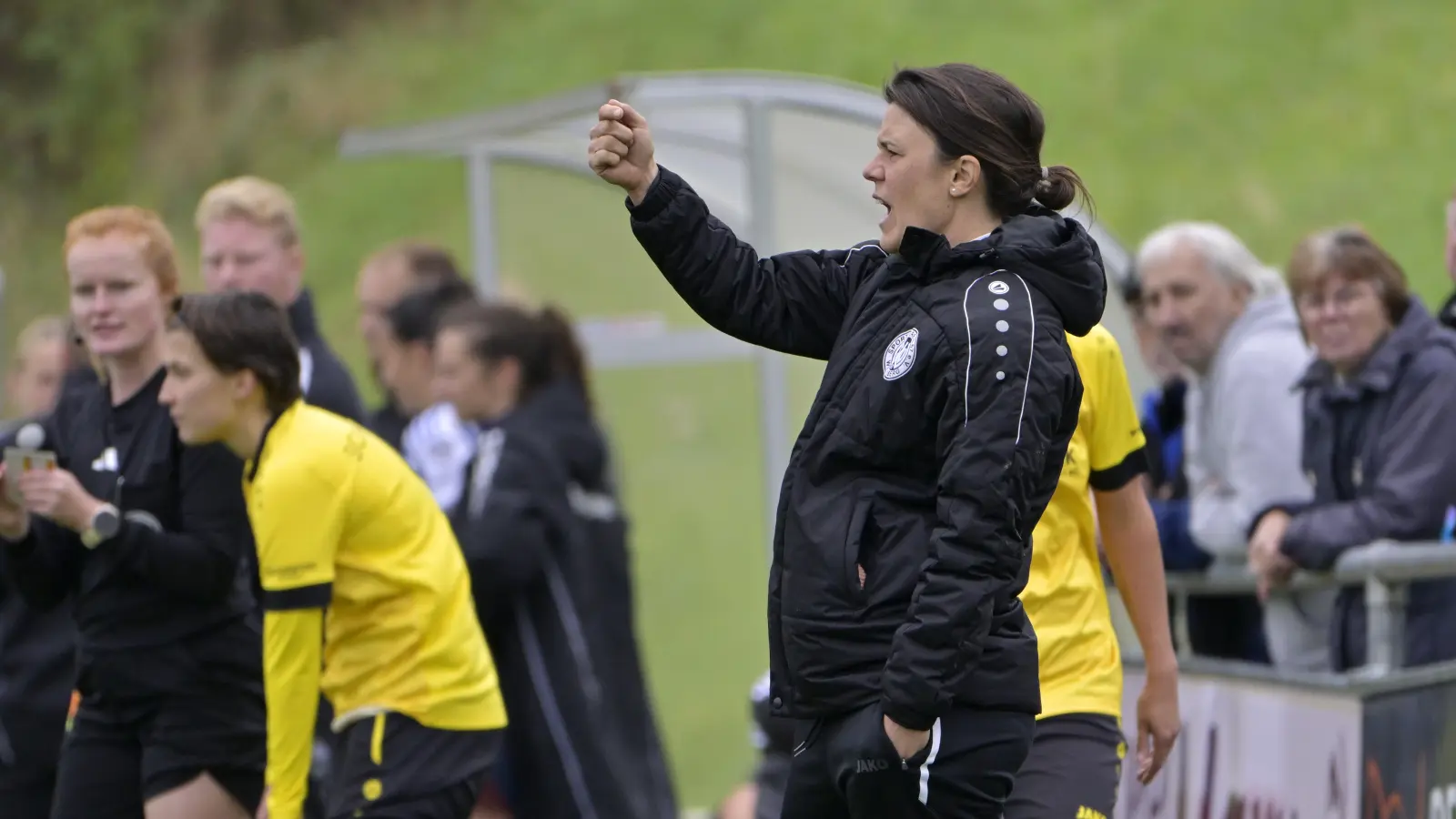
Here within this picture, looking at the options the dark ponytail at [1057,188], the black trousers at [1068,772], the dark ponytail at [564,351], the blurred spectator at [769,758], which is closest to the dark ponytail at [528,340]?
the dark ponytail at [564,351]

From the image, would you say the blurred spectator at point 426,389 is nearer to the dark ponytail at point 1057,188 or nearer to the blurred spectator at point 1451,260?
the blurred spectator at point 1451,260

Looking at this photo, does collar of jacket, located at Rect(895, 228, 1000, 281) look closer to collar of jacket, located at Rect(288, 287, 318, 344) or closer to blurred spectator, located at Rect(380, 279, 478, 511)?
collar of jacket, located at Rect(288, 287, 318, 344)

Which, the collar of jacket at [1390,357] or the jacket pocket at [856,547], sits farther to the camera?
the collar of jacket at [1390,357]

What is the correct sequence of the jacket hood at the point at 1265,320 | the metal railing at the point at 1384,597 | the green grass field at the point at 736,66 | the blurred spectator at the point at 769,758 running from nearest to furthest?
the metal railing at the point at 1384,597
the blurred spectator at the point at 769,758
the jacket hood at the point at 1265,320
the green grass field at the point at 736,66

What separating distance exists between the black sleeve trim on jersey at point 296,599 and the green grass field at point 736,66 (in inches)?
294


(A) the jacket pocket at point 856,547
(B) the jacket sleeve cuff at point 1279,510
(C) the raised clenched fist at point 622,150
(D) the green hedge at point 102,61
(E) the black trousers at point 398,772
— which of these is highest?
(D) the green hedge at point 102,61

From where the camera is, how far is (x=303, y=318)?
20.7ft

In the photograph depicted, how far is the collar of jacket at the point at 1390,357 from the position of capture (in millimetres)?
5895

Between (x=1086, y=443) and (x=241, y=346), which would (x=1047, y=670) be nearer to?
(x=1086, y=443)

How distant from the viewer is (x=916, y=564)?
3.54 meters

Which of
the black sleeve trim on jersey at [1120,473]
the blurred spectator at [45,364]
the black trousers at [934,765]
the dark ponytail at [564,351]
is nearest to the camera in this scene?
the black trousers at [934,765]

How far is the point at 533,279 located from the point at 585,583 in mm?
4201

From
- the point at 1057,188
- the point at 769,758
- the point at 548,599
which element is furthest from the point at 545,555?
the point at 1057,188

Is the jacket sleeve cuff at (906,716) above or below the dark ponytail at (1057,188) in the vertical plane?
below
